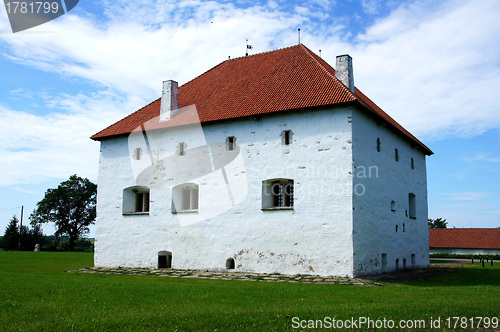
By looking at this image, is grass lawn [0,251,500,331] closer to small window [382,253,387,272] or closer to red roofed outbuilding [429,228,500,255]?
small window [382,253,387,272]

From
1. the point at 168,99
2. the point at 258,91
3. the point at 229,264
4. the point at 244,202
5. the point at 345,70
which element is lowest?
the point at 229,264

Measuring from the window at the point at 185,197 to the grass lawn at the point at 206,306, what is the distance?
7041 mm

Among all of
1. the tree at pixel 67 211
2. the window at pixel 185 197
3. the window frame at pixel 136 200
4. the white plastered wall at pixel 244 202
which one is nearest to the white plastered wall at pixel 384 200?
the white plastered wall at pixel 244 202

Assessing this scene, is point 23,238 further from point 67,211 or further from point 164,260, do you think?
point 164,260

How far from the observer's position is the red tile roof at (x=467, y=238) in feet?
149

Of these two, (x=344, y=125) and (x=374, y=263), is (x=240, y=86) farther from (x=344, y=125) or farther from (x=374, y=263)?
(x=374, y=263)

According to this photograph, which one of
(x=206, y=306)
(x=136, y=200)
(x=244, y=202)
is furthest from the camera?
(x=136, y=200)

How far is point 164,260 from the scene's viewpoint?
17609 millimetres

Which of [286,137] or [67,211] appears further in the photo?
[67,211]

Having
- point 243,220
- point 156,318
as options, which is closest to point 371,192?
point 243,220

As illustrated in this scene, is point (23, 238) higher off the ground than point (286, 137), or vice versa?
point (286, 137)

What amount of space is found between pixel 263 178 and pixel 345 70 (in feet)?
15.7

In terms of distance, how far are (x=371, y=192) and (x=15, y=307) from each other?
11369mm

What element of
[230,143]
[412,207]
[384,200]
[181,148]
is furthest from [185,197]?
[412,207]
